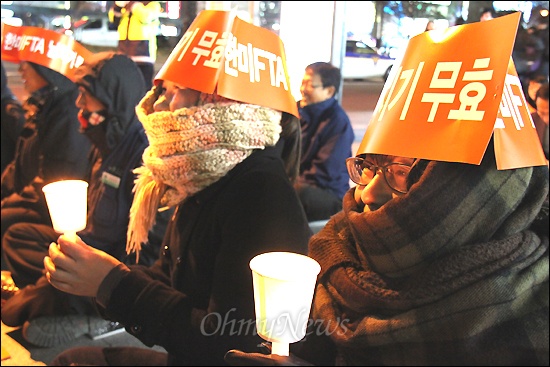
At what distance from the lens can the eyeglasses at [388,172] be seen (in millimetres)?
1335

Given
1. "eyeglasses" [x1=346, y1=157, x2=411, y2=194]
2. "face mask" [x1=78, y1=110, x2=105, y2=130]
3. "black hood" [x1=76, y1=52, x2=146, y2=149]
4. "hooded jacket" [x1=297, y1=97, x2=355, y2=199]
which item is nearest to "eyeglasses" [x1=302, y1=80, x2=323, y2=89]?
"hooded jacket" [x1=297, y1=97, x2=355, y2=199]

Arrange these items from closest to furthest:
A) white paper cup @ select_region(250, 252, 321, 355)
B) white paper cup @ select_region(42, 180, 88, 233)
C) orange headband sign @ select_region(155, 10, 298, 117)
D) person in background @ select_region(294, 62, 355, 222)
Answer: white paper cup @ select_region(250, 252, 321, 355) < white paper cup @ select_region(42, 180, 88, 233) < orange headband sign @ select_region(155, 10, 298, 117) < person in background @ select_region(294, 62, 355, 222)

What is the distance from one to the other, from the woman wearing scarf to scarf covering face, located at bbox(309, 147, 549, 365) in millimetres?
424

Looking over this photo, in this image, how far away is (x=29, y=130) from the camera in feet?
14.6

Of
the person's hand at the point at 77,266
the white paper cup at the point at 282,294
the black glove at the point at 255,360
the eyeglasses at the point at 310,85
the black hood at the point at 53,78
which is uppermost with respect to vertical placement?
the black glove at the point at 255,360

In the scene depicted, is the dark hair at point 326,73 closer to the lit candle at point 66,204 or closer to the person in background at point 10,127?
the person in background at point 10,127

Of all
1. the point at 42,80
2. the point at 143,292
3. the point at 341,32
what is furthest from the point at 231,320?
the point at 341,32

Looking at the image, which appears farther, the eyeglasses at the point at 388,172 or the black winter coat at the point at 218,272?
the black winter coat at the point at 218,272

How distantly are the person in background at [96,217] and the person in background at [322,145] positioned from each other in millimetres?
1530

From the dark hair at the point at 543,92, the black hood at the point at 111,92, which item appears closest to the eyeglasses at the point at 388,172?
the black hood at the point at 111,92

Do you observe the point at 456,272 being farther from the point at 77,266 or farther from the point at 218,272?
the point at 77,266

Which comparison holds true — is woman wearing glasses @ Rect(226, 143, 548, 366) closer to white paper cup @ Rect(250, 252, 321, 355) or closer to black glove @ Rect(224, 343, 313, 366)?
white paper cup @ Rect(250, 252, 321, 355)
